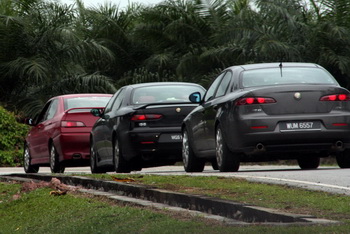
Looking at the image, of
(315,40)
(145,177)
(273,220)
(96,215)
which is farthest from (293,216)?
(315,40)

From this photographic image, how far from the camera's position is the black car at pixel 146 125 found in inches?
608

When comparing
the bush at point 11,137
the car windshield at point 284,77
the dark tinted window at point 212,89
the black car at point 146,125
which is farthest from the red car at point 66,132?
the bush at point 11,137

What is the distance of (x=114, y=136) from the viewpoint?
1620 cm

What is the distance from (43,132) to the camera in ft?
61.3

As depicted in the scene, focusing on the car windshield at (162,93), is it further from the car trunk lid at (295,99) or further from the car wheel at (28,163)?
the car wheel at (28,163)

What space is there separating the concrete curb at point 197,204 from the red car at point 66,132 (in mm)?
4371

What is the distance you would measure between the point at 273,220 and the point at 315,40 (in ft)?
67.2

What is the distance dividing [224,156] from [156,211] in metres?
4.58

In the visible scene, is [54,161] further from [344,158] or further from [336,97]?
[336,97]

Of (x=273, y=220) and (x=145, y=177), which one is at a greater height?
(x=273, y=220)

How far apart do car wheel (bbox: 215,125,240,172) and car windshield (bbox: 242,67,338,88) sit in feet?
2.65

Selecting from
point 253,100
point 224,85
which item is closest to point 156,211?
point 253,100

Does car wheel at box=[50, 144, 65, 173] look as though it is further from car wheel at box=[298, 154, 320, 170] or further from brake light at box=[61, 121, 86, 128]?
car wheel at box=[298, 154, 320, 170]

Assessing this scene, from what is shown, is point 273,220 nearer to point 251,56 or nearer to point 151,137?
point 151,137
